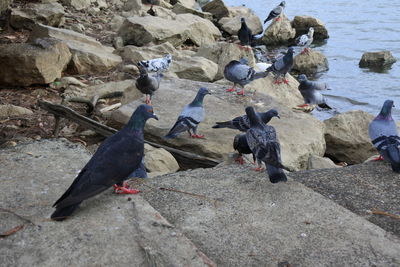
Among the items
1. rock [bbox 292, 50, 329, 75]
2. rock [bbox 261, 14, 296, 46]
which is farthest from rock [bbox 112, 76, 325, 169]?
rock [bbox 261, 14, 296, 46]

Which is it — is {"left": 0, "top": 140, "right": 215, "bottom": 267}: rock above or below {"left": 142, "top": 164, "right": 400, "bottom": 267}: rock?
above

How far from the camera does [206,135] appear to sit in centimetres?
639

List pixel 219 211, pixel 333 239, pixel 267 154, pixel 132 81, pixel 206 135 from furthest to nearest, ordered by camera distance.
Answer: pixel 132 81, pixel 206 135, pixel 267 154, pixel 219 211, pixel 333 239

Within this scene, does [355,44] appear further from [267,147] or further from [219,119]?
[267,147]

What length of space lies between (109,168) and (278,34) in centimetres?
1501

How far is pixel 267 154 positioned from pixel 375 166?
4.22 ft

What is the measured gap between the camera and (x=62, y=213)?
10.2 feet

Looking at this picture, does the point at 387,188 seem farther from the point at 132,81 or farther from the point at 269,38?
the point at 269,38

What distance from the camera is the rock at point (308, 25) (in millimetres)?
18438

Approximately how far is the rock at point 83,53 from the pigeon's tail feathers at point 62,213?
6.75 meters

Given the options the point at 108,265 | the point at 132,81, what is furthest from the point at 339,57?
the point at 108,265

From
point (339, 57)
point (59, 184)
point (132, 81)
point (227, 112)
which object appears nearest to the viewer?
point (59, 184)

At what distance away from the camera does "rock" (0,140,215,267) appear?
274 cm

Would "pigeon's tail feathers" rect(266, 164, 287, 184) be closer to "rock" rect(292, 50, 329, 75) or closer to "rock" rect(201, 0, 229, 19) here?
"rock" rect(292, 50, 329, 75)
